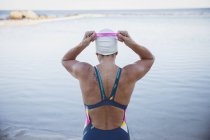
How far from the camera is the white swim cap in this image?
2.70 meters

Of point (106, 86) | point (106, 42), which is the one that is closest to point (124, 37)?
point (106, 42)

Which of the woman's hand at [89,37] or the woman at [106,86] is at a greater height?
the woman's hand at [89,37]

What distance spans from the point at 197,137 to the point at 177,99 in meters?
1.77

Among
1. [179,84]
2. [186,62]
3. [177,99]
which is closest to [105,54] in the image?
[177,99]

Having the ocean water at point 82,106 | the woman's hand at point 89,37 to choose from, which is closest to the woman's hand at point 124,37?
the woman's hand at point 89,37

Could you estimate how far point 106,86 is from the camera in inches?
103

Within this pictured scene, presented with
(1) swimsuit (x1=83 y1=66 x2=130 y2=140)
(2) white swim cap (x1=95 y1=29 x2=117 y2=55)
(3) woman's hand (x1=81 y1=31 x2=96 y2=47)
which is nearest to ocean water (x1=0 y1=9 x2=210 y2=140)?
(1) swimsuit (x1=83 y1=66 x2=130 y2=140)

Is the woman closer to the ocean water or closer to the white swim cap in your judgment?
the white swim cap

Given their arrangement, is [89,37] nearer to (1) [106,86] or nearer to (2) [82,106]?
(1) [106,86]

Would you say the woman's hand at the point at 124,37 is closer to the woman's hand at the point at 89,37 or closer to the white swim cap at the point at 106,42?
Result: the white swim cap at the point at 106,42

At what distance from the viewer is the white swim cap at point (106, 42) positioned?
2.70m

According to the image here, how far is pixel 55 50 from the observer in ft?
44.2

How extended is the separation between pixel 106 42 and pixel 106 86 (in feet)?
1.46

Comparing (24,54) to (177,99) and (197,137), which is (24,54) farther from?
(197,137)
